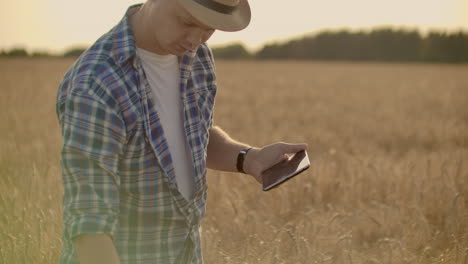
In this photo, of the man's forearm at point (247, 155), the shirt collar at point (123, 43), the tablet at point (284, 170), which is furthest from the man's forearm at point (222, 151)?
the shirt collar at point (123, 43)

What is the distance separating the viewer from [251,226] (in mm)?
3070

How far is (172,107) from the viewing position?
1.83 metres

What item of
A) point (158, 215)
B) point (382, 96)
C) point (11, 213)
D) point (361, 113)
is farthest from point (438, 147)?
point (382, 96)

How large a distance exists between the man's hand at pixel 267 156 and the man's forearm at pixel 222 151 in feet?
0.19

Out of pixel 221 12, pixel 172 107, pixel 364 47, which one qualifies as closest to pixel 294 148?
pixel 172 107

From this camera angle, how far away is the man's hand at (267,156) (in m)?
1.97

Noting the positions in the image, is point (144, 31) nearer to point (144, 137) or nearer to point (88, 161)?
point (144, 137)

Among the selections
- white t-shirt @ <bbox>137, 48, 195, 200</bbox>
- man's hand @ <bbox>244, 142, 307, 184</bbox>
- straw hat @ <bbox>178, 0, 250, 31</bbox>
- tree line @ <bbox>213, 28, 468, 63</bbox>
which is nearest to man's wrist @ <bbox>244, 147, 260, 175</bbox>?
man's hand @ <bbox>244, 142, 307, 184</bbox>

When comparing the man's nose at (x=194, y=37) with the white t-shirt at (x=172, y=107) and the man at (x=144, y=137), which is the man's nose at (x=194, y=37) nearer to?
the man at (x=144, y=137)

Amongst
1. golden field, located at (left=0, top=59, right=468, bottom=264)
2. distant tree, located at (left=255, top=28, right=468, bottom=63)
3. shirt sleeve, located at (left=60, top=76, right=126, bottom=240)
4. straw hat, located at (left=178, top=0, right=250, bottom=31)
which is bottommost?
distant tree, located at (left=255, top=28, right=468, bottom=63)

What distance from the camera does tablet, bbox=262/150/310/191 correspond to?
6.16 ft

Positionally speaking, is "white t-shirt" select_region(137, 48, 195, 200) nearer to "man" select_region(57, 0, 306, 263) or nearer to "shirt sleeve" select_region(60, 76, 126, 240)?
"man" select_region(57, 0, 306, 263)

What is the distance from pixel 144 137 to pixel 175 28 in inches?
11.8

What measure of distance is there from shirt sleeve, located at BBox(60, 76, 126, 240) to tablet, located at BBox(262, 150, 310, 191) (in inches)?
21.3
